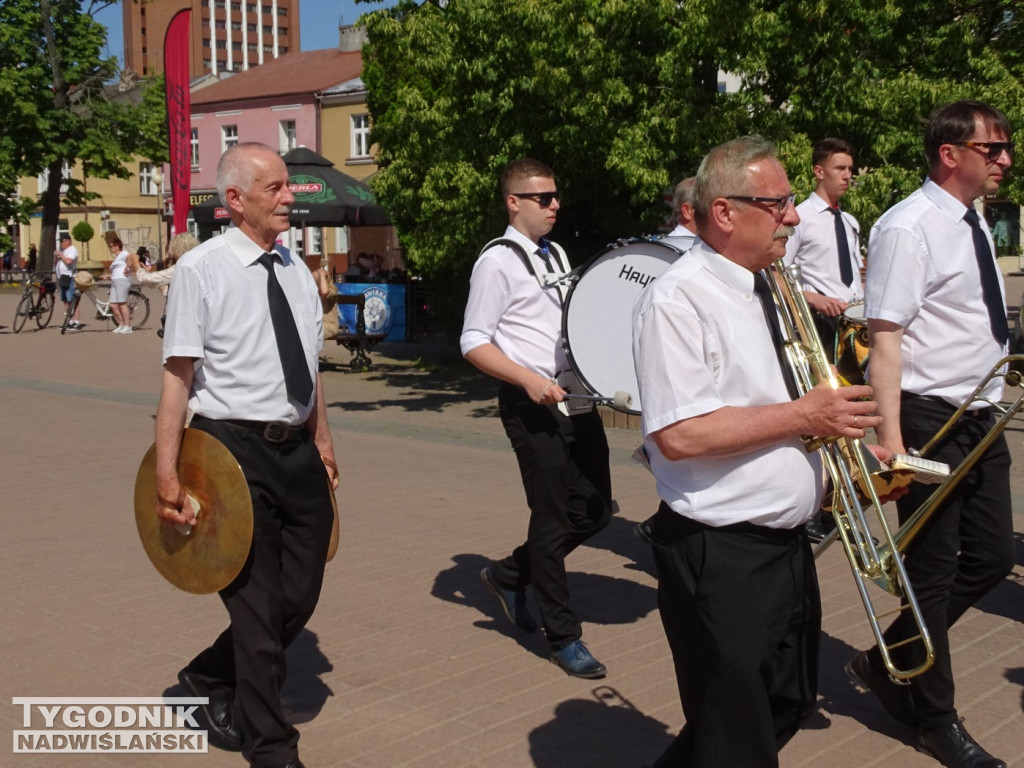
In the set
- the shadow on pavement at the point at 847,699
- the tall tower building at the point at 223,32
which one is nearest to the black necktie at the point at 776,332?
the shadow on pavement at the point at 847,699

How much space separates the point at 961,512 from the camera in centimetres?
426

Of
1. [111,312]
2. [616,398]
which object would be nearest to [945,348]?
[616,398]

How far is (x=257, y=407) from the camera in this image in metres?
4.03

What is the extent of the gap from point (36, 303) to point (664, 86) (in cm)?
1710

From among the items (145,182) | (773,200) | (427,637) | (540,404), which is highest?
(145,182)

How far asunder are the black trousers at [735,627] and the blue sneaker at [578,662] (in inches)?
71.1

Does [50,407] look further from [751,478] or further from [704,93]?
[751,478]

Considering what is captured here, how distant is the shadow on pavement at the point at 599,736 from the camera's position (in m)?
4.23

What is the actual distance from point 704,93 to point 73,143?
3790 cm

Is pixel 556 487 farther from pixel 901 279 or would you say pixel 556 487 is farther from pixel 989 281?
pixel 989 281

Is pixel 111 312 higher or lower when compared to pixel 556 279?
lower

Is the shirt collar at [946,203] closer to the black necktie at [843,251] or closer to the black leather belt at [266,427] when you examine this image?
the black leather belt at [266,427]

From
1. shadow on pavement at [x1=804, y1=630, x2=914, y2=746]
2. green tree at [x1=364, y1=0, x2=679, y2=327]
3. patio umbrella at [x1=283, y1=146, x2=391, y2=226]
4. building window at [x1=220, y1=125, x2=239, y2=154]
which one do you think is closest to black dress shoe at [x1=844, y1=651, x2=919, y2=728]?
shadow on pavement at [x1=804, y1=630, x2=914, y2=746]

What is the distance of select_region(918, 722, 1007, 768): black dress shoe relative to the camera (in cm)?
407
